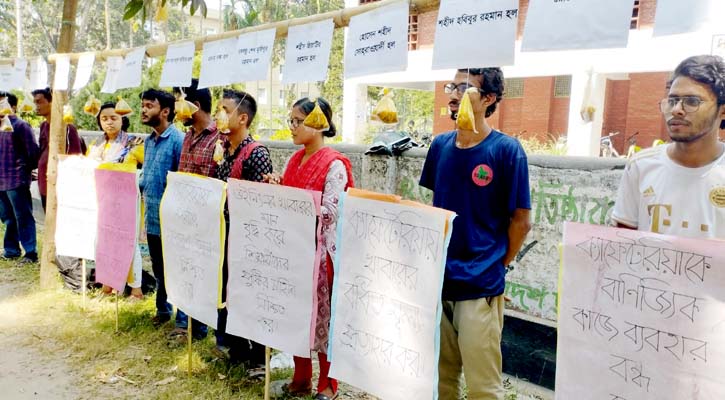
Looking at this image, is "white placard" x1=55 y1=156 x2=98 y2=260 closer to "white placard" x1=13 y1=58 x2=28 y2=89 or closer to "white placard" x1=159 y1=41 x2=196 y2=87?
"white placard" x1=159 y1=41 x2=196 y2=87

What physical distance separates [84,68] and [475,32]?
13.3 ft

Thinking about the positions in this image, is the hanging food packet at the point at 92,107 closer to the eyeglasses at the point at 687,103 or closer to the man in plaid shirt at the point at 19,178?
the man in plaid shirt at the point at 19,178

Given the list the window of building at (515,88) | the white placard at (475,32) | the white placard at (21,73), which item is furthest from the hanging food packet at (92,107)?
the window of building at (515,88)

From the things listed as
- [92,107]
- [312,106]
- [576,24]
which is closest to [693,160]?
[576,24]

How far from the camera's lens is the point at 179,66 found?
381 centimetres

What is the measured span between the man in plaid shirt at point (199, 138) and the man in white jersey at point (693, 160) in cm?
263

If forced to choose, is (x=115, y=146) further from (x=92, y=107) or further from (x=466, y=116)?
(x=466, y=116)

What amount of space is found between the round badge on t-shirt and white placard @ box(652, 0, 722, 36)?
2.57 ft

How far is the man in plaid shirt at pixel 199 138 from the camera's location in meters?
3.54

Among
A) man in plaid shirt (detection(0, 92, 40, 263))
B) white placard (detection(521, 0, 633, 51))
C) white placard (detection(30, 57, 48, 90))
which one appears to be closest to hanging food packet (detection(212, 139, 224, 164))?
white placard (detection(521, 0, 633, 51))

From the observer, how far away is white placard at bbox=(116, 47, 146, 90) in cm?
433

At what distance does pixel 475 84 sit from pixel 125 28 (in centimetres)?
4072

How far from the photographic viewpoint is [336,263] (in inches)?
98.5

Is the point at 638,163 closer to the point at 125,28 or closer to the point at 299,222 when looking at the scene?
the point at 299,222
